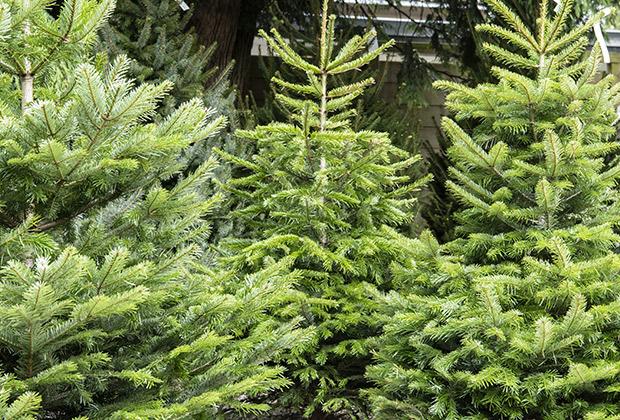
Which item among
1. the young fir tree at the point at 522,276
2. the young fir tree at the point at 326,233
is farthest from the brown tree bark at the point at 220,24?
the young fir tree at the point at 522,276

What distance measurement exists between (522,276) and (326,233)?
1187 mm

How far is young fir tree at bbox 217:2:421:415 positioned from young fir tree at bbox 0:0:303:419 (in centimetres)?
94

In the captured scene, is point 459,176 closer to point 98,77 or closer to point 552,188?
point 552,188

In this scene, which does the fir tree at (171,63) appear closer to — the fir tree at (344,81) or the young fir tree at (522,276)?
the fir tree at (344,81)

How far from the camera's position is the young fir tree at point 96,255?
198 centimetres

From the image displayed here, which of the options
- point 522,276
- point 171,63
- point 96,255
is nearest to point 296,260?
point 522,276

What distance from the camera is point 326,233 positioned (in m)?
3.79

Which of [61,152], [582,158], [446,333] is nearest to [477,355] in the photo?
[446,333]

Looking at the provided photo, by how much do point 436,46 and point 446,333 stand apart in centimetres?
527

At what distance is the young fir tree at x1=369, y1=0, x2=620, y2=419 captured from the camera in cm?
273

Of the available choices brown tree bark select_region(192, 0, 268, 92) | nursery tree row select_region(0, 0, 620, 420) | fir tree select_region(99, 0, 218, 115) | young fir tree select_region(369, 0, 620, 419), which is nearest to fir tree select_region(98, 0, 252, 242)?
fir tree select_region(99, 0, 218, 115)

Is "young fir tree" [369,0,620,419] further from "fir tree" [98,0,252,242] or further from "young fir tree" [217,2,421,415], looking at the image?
"fir tree" [98,0,252,242]

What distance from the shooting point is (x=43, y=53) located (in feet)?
7.47

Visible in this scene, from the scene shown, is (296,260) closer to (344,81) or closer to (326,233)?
(326,233)
